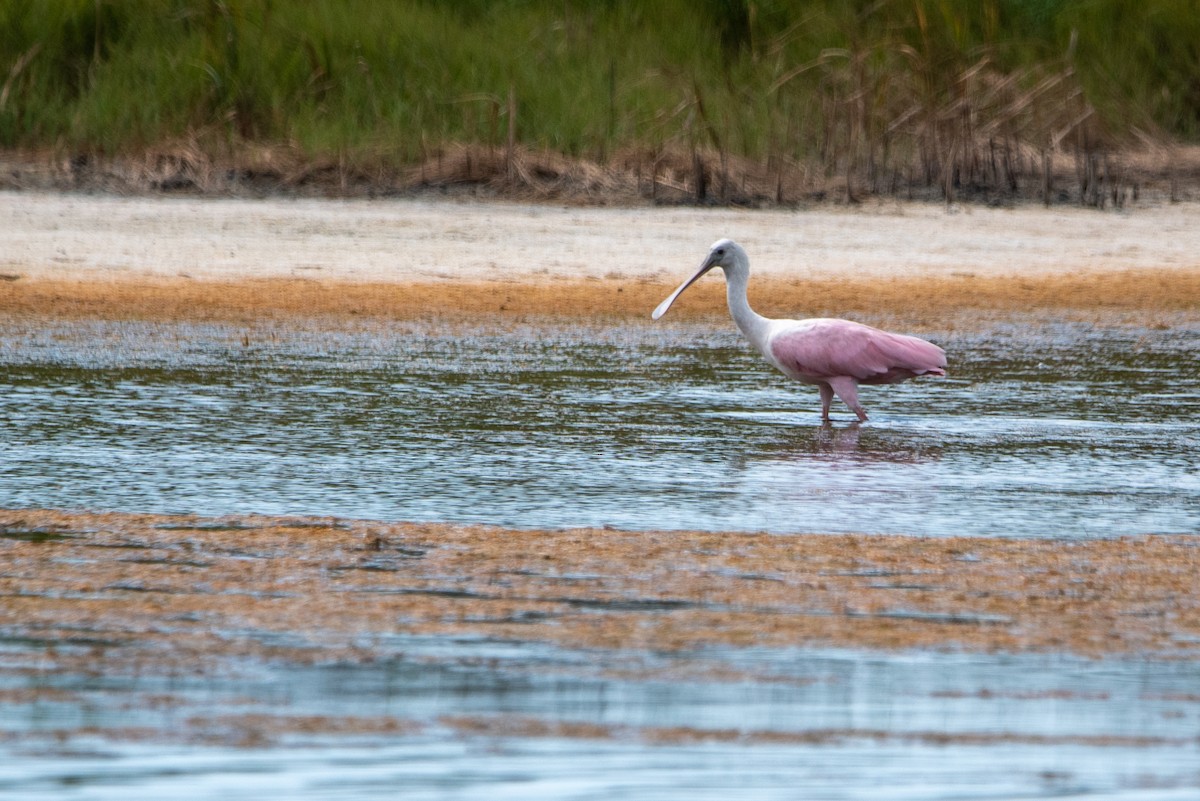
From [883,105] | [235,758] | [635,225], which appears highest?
[883,105]

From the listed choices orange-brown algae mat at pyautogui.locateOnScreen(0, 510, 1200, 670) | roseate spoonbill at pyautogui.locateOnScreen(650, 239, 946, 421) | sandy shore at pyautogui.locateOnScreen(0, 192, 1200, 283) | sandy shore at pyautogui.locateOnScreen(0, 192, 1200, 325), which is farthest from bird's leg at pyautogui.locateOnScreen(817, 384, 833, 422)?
sandy shore at pyautogui.locateOnScreen(0, 192, 1200, 283)

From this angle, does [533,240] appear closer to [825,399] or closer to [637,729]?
[825,399]

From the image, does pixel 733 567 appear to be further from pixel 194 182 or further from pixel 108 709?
pixel 194 182

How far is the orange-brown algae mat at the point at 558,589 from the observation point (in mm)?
3926

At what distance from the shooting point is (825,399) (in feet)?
24.8

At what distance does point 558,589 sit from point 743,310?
3868 millimetres

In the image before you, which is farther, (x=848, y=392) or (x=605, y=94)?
(x=605, y=94)

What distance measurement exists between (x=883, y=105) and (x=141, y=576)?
10950 millimetres

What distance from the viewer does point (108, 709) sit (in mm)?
3391

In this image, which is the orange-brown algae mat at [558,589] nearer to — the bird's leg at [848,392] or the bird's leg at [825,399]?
the bird's leg at [848,392]

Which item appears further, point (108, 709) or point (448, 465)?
point (448, 465)

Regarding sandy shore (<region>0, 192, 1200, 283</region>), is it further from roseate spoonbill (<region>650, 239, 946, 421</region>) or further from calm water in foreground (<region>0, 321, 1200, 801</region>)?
roseate spoonbill (<region>650, 239, 946, 421</region>)

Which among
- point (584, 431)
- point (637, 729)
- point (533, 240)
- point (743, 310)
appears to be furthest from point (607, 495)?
point (533, 240)

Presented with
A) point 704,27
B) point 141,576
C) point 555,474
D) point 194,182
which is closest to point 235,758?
point 141,576
